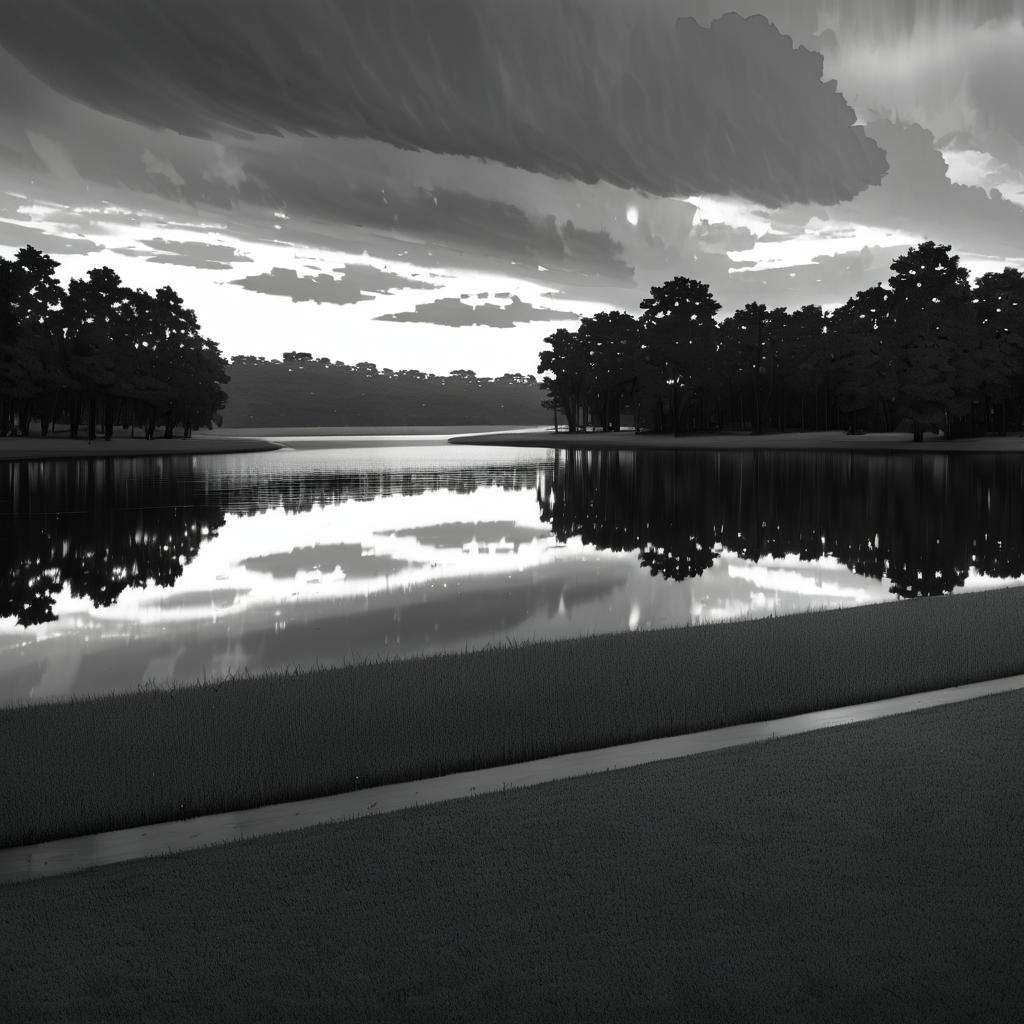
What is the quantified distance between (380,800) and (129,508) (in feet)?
71.5

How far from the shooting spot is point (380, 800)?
5.18 meters

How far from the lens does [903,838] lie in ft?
14.0

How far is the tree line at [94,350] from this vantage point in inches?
2741

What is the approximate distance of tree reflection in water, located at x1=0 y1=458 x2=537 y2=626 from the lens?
13.9 meters

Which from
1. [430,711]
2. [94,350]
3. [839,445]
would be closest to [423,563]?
[430,711]

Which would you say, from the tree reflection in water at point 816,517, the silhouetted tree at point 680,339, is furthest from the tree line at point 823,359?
the tree reflection in water at point 816,517

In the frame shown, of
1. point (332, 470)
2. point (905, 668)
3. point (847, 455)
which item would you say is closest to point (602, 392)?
point (847, 455)

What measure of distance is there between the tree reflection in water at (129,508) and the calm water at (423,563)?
96 millimetres

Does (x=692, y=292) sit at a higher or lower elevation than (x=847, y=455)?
higher

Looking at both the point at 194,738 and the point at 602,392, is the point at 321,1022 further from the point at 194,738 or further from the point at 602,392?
the point at 602,392

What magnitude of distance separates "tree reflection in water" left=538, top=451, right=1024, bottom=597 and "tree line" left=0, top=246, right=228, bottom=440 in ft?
154

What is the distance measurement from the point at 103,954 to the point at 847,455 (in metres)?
55.5

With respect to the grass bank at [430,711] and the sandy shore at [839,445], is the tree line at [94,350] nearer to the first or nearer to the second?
the sandy shore at [839,445]

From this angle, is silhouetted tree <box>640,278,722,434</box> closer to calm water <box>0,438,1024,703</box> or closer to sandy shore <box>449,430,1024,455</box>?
sandy shore <box>449,430,1024,455</box>
